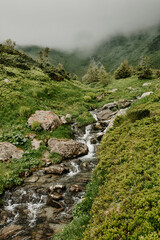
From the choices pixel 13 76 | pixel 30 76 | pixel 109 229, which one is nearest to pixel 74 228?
pixel 109 229

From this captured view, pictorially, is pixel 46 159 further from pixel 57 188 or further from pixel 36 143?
pixel 57 188

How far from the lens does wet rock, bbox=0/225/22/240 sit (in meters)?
7.88

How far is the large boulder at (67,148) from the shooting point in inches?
651

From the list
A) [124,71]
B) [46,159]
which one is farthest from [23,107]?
[124,71]

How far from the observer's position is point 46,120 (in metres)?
20.8

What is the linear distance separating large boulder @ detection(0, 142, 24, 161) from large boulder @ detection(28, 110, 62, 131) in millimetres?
4997

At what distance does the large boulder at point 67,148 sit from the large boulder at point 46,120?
3.16 m

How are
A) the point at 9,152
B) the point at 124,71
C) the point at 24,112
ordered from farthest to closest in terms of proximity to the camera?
the point at 124,71
the point at 24,112
the point at 9,152

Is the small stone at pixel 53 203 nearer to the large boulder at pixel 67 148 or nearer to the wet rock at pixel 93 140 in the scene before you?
the large boulder at pixel 67 148

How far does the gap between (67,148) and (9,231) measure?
9.64 metres

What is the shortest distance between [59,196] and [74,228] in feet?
12.5

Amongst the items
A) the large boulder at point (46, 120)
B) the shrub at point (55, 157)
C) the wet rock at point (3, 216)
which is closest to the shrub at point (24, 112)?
the large boulder at point (46, 120)

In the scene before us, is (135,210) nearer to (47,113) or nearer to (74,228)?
(74,228)

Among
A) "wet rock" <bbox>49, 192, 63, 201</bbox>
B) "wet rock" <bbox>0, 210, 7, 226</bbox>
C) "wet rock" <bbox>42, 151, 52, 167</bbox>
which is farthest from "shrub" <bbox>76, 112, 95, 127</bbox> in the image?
"wet rock" <bbox>0, 210, 7, 226</bbox>
